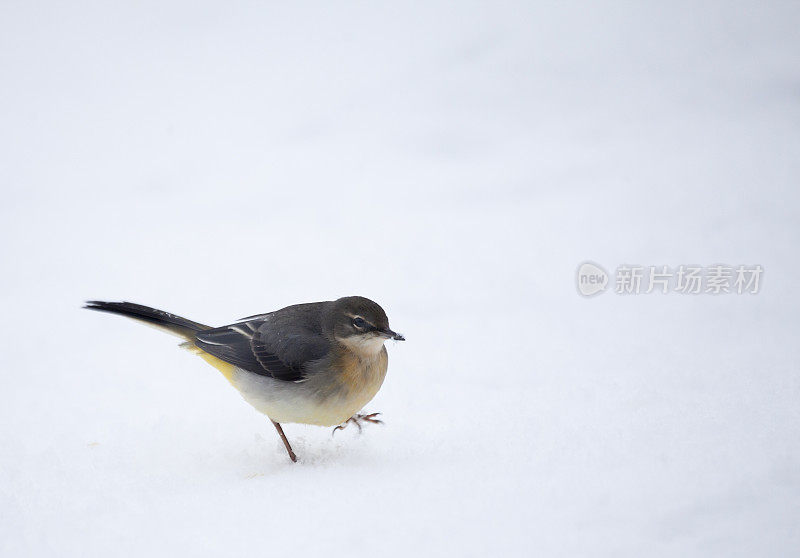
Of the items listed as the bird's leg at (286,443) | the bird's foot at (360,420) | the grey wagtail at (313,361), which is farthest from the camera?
the bird's foot at (360,420)

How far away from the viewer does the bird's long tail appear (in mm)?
5406

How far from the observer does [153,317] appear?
546 cm

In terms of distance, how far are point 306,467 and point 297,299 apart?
10.2 feet

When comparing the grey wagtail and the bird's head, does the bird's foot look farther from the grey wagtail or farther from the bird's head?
the bird's head

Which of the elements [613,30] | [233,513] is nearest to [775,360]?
[233,513]

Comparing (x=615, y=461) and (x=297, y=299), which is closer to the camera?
(x=615, y=461)

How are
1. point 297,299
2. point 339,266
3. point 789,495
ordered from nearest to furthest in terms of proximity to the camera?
point 789,495 < point 297,299 < point 339,266

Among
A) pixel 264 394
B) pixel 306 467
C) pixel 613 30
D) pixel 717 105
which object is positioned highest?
pixel 613 30

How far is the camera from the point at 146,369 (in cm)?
655

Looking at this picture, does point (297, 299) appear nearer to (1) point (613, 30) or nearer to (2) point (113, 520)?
(2) point (113, 520)

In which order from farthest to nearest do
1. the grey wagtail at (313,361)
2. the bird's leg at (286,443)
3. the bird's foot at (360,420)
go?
the bird's foot at (360,420)
the bird's leg at (286,443)
the grey wagtail at (313,361)

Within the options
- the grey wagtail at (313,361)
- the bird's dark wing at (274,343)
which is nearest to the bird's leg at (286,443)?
the grey wagtail at (313,361)

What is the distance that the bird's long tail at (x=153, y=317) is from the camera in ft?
17.7

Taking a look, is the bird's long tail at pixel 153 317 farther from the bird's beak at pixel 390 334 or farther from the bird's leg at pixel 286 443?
the bird's beak at pixel 390 334
